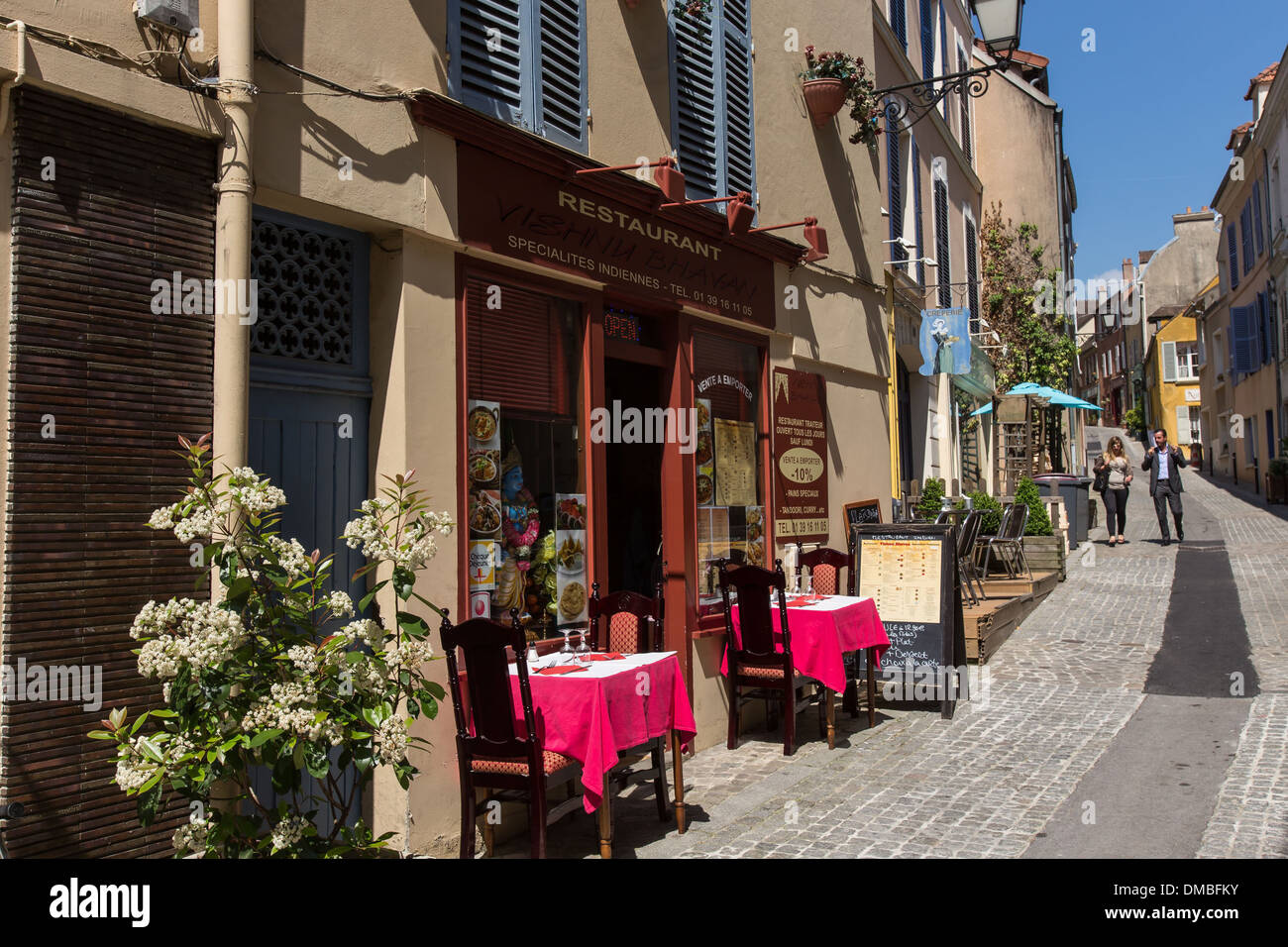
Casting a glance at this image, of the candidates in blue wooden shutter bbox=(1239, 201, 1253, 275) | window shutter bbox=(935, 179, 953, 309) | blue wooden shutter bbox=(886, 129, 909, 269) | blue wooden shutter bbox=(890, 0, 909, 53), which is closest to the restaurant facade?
blue wooden shutter bbox=(886, 129, 909, 269)

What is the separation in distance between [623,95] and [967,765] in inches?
202

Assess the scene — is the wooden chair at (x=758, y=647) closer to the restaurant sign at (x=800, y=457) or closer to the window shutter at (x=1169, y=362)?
the restaurant sign at (x=800, y=457)

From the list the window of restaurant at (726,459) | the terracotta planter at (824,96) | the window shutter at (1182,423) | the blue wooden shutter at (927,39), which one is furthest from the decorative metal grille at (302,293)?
the window shutter at (1182,423)

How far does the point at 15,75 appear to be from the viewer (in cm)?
360

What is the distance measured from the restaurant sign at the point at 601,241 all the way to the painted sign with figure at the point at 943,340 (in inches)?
195

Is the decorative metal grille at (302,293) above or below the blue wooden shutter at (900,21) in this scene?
below

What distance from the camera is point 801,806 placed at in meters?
5.98

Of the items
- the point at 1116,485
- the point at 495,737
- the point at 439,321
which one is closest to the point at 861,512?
the point at 439,321

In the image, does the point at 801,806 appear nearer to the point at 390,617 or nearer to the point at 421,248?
the point at 390,617

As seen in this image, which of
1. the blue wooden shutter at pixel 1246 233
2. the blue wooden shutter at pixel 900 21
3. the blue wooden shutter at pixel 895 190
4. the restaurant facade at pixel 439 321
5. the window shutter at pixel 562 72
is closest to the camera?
the restaurant facade at pixel 439 321

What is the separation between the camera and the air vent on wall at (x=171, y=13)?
13.0 ft

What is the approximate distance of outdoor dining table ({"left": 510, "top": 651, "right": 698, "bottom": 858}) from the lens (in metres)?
4.97

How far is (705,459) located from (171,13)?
501 cm
